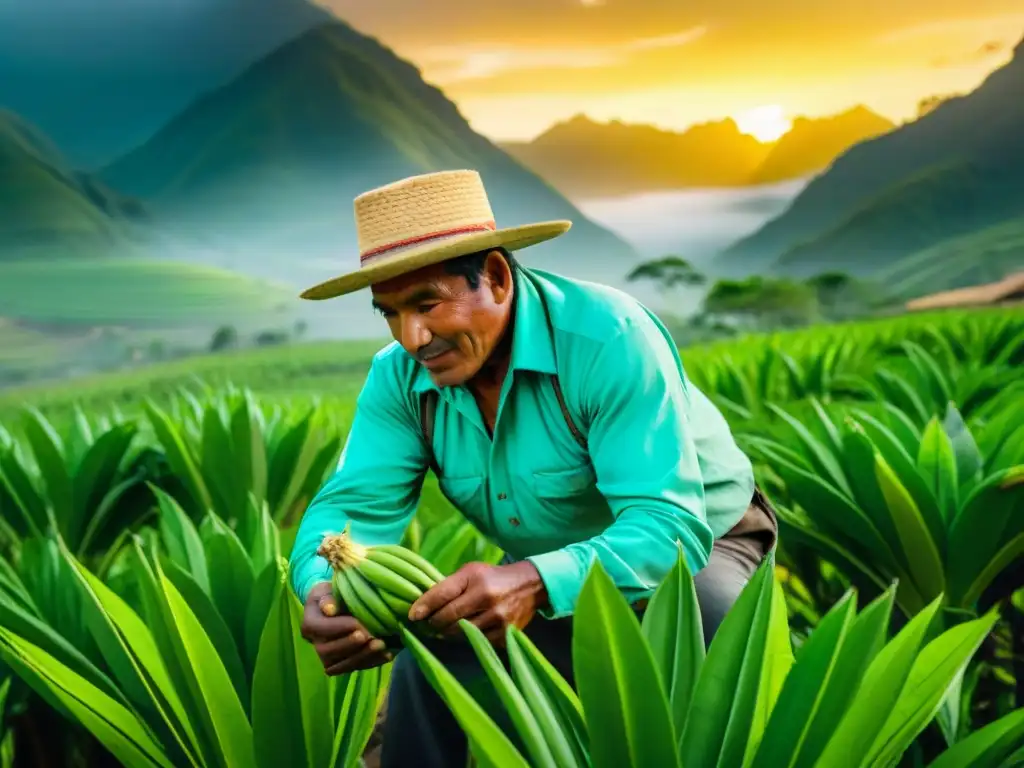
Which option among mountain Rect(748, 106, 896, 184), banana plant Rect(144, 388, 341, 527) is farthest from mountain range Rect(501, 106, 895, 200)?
banana plant Rect(144, 388, 341, 527)

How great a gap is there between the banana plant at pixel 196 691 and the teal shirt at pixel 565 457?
0.15 m

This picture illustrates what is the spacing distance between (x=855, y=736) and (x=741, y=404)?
235 centimetres

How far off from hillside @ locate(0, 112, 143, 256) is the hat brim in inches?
227

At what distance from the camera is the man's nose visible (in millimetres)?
1229

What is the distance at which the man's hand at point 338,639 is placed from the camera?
1063mm

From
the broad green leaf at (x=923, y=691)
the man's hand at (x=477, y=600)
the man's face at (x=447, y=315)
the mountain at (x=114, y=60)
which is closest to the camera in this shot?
the broad green leaf at (x=923, y=691)

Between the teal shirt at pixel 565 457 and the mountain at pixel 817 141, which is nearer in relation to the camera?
the teal shirt at pixel 565 457

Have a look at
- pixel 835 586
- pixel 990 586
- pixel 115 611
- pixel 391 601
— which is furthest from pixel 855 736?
pixel 835 586

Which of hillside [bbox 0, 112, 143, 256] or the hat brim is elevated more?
hillside [bbox 0, 112, 143, 256]

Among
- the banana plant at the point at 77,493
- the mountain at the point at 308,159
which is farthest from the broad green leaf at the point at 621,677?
the mountain at the point at 308,159

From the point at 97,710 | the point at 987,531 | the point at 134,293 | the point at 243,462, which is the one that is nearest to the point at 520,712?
the point at 97,710

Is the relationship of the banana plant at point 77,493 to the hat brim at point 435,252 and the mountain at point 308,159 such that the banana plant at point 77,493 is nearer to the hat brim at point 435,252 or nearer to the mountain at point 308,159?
the hat brim at point 435,252

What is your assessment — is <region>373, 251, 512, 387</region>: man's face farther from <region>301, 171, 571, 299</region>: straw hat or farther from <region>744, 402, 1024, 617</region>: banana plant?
<region>744, 402, 1024, 617</region>: banana plant

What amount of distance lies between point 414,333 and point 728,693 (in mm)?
603
